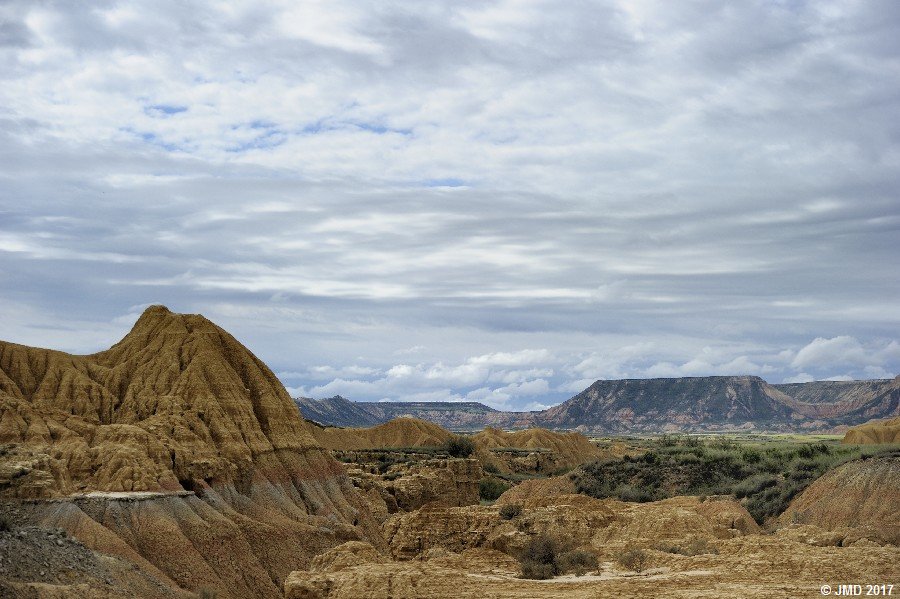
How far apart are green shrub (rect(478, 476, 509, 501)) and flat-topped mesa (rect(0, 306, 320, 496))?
32978mm

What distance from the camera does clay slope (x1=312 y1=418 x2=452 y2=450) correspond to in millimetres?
140625

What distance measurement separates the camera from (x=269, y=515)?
59219 millimetres

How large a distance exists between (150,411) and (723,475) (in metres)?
54.8

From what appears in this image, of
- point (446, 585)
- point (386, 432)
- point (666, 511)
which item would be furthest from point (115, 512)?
point (386, 432)

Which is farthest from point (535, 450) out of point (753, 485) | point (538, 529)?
point (538, 529)

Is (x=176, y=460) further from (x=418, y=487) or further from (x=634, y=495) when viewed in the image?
(x=634, y=495)

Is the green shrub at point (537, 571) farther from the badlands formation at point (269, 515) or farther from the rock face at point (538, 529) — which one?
the rock face at point (538, 529)

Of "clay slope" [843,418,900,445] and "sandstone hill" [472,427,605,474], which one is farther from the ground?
"clay slope" [843,418,900,445]

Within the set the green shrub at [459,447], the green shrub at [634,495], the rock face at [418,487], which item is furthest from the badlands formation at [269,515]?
the green shrub at [459,447]

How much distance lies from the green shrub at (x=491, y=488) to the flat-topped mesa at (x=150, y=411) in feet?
108

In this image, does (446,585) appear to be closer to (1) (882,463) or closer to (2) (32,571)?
(2) (32,571)

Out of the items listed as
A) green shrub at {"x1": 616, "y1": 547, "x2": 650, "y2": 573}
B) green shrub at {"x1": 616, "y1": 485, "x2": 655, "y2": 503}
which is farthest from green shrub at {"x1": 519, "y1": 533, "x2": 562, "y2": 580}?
green shrub at {"x1": 616, "y1": 485, "x2": 655, "y2": 503}

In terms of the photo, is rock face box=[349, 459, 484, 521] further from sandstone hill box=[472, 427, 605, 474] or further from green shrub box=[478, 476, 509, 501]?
sandstone hill box=[472, 427, 605, 474]

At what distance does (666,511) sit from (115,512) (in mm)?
25682
